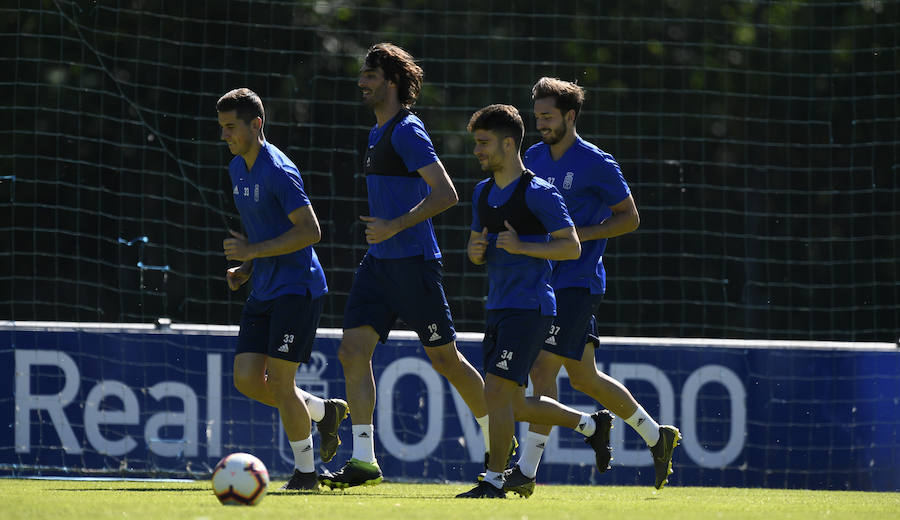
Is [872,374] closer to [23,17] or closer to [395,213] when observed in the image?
[395,213]

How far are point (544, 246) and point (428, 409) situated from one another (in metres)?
2.86

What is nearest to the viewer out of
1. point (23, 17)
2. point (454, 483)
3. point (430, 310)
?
point (430, 310)

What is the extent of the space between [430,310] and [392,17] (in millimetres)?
7739

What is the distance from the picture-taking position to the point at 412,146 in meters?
6.53

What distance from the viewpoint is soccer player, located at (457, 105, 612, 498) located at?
6.13m

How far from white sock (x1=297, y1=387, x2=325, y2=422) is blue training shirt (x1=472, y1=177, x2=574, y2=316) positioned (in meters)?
1.27

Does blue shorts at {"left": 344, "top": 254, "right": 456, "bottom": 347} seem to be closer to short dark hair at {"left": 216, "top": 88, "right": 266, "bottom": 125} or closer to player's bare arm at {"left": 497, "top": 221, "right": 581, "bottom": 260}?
A: player's bare arm at {"left": 497, "top": 221, "right": 581, "bottom": 260}

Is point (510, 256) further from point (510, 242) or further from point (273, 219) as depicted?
point (273, 219)

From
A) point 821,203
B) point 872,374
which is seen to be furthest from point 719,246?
point 872,374

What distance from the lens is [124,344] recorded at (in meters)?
8.77

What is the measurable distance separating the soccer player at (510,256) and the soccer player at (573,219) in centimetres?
49

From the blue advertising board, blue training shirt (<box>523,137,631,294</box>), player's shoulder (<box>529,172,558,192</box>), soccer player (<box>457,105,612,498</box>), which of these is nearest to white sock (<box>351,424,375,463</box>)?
soccer player (<box>457,105,612,498</box>)

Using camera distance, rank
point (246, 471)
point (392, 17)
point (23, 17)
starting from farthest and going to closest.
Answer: point (392, 17), point (23, 17), point (246, 471)

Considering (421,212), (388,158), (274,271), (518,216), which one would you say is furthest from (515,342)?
(274,271)
